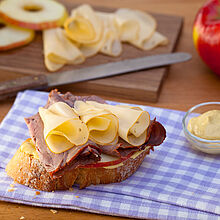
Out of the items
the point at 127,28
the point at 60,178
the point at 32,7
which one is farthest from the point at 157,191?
the point at 32,7

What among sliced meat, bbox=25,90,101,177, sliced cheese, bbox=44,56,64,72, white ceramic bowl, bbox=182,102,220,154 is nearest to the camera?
sliced meat, bbox=25,90,101,177

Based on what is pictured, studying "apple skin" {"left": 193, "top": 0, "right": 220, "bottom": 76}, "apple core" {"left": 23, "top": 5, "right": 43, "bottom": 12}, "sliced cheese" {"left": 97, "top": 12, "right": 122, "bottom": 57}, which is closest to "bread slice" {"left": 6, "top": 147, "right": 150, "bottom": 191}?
"apple skin" {"left": 193, "top": 0, "right": 220, "bottom": 76}

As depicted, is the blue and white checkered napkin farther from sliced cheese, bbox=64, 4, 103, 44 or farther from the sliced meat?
sliced cheese, bbox=64, 4, 103, 44

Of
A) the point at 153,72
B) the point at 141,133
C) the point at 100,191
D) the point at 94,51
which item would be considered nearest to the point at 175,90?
the point at 153,72

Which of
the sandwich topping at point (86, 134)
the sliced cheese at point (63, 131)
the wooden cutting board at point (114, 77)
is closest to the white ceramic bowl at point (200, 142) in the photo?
the sandwich topping at point (86, 134)

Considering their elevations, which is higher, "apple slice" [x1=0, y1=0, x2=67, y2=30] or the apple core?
"apple slice" [x1=0, y1=0, x2=67, y2=30]

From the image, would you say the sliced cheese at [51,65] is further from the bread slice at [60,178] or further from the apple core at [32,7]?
the bread slice at [60,178]

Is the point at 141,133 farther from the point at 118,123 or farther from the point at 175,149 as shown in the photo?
the point at 175,149

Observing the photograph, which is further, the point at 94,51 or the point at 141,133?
the point at 94,51
